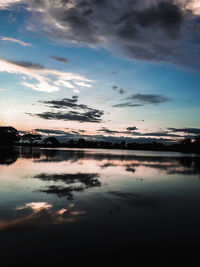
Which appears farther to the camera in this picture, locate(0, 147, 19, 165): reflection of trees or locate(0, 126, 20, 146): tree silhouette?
locate(0, 126, 20, 146): tree silhouette

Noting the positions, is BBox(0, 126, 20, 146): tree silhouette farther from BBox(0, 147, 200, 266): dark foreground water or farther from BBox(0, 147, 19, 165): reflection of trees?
BBox(0, 147, 200, 266): dark foreground water

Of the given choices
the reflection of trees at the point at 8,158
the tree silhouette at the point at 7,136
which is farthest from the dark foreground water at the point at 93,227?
the tree silhouette at the point at 7,136

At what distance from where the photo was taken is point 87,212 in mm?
9898

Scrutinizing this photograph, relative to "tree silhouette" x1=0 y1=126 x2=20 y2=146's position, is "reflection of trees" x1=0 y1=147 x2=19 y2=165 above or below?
below

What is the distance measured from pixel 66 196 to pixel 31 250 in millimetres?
6578

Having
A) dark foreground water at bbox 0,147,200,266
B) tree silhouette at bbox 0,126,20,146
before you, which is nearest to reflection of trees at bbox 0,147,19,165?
dark foreground water at bbox 0,147,200,266

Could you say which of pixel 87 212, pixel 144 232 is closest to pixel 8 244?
pixel 87 212

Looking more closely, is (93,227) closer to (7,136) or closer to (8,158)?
(8,158)

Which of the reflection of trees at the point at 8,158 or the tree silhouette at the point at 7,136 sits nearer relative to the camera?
the reflection of trees at the point at 8,158

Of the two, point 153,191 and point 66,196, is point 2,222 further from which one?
point 153,191

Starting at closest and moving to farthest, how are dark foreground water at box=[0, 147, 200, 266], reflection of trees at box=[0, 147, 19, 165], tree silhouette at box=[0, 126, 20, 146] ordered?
1. dark foreground water at box=[0, 147, 200, 266]
2. reflection of trees at box=[0, 147, 19, 165]
3. tree silhouette at box=[0, 126, 20, 146]

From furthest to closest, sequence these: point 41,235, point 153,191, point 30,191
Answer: point 153,191
point 30,191
point 41,235

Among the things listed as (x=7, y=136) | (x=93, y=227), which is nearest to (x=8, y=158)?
(x=93, y=227)

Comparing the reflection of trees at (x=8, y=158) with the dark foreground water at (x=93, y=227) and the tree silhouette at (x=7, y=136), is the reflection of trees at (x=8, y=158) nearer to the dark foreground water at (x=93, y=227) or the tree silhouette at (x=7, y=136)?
the dark foreground water at (x=93, y=227)
